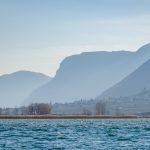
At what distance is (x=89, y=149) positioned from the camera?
196 ft

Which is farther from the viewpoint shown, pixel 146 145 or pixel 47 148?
pixel 146 145

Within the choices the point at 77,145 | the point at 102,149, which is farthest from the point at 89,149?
the point at 77,145

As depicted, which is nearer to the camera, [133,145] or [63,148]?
[63,148]

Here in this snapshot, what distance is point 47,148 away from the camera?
61.4 meters

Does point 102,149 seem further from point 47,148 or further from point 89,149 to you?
point 47,148

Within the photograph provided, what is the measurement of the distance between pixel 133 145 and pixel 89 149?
7510mm

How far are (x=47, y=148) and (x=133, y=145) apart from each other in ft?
33.3

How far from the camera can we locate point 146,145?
216 feet

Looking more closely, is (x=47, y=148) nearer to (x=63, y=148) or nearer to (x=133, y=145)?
(x=63, y=148)

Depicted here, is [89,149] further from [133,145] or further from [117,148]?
[133,145]

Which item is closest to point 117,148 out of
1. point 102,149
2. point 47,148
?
point 102,149

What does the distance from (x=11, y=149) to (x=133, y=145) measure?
14.2 m

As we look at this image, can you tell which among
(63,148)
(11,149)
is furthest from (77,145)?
(11,149)

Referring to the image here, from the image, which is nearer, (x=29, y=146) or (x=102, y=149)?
(x=102, y=149)
